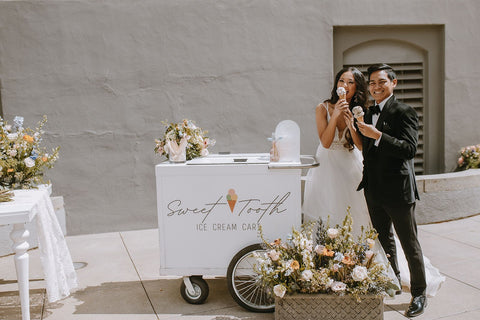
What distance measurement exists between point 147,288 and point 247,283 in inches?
42.2

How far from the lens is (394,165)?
3.53 metres

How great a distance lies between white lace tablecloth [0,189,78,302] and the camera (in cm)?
357

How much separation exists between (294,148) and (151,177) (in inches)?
121

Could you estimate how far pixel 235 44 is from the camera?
6.38 m

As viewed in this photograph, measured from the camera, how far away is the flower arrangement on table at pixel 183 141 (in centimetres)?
404

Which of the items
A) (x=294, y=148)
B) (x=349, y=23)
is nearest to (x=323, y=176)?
(x=294, y=148)

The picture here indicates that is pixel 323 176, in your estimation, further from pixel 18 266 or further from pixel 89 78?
pixel 89 78

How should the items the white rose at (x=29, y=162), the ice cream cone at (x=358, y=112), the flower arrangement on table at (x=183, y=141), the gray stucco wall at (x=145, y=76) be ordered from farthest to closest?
the gray stucco wall at (x=145, y=76), the white rose at (x=29, y=162), the flower arrangement on table at (x=183, y=141), the ice cream cone at (x=358, y=112)

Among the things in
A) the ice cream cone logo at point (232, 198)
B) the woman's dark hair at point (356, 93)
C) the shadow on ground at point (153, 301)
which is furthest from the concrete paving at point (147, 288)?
the woman's dark hair at point (356, 93)

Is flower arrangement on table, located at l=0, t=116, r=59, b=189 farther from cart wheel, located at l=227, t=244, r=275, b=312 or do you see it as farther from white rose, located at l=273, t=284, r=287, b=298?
white rose, located at l=273, t=284, r=287, b=298

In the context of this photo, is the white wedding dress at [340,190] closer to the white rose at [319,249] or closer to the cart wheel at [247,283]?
the white rose at [319,249]

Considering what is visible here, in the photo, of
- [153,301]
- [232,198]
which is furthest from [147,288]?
[232,198]

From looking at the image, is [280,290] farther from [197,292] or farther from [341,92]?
[341,92]

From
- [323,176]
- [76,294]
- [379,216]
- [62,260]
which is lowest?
[76,294]
